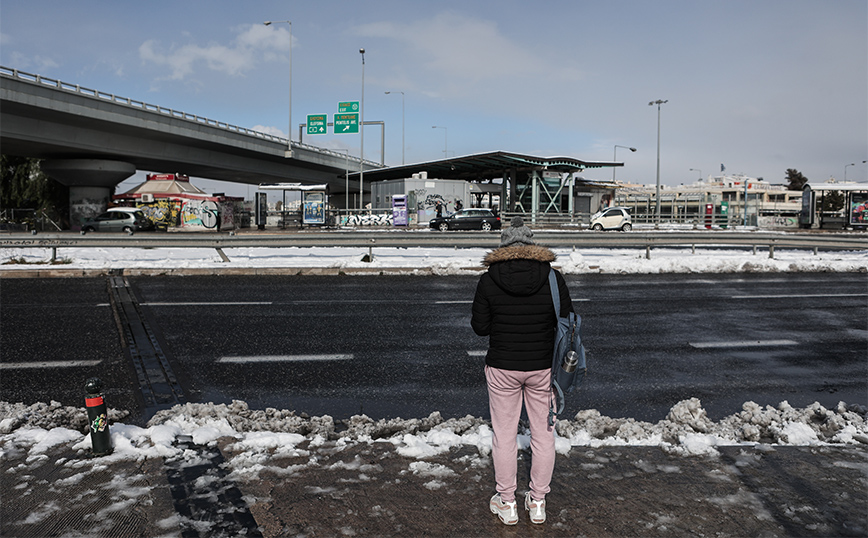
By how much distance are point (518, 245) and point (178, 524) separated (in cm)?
251

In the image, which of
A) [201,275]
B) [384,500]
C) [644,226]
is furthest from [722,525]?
[644,226]

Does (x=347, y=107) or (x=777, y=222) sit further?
(x=777, y=222)

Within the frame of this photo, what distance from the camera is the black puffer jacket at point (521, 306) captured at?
3.48 meters

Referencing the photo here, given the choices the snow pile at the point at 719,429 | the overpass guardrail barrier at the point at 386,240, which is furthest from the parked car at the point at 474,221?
the snow pile at the point at 719,429

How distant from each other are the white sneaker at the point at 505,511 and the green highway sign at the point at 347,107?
44.6m

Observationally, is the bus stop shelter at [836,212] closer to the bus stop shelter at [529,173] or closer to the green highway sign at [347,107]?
the bus stop shelter at [529,173]

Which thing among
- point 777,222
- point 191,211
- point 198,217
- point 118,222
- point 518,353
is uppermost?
point 191,211

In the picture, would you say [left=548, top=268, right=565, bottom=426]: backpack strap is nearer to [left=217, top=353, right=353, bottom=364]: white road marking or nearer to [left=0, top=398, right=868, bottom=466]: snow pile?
[left=0, top=398, right=868, bottom=466]: snow pile

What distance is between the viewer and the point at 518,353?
3502 mm

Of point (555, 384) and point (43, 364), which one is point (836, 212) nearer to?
point (555, 384)

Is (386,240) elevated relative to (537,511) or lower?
elevated

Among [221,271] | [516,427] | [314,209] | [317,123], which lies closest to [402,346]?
[516,427]

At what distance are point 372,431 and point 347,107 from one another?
4371 cm

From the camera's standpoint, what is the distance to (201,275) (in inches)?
617
